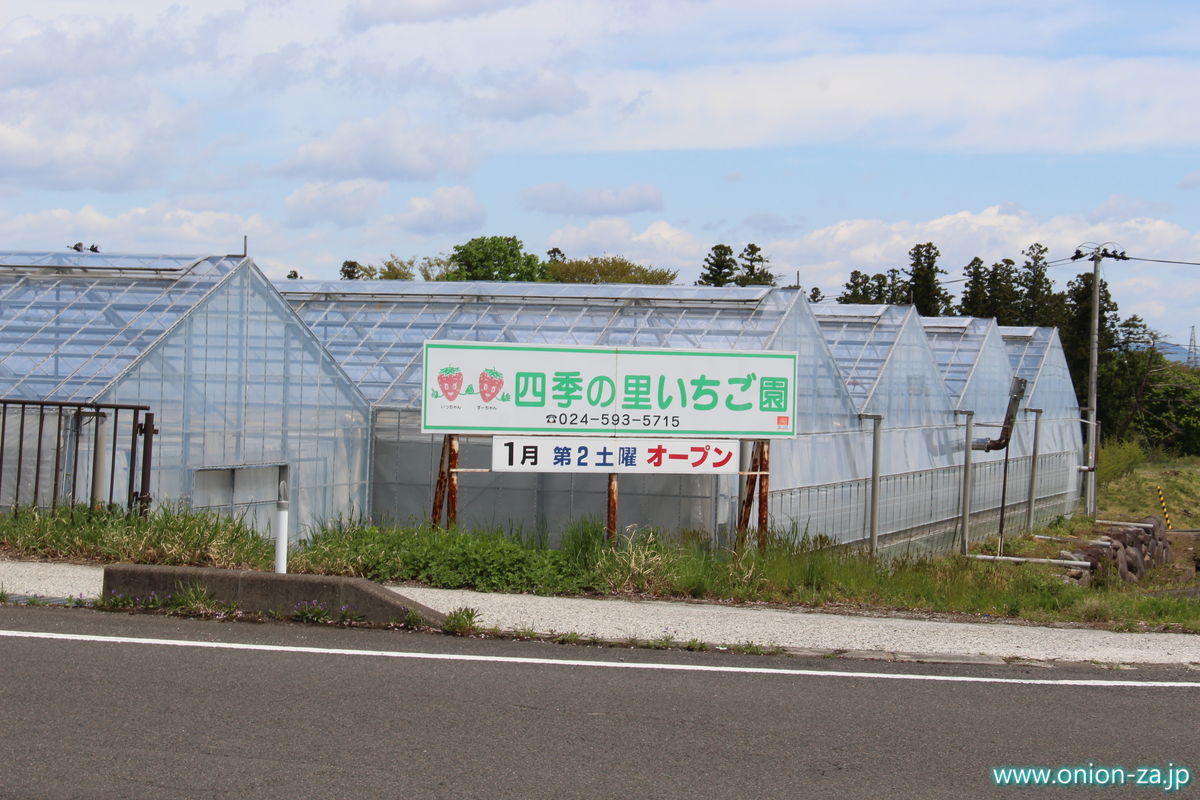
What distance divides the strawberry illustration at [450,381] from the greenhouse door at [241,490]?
4.92 meters

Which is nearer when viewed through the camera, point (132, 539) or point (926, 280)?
point (132, 539)

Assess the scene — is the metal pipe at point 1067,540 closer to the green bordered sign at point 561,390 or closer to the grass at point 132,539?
the green bordered sign at point 561,390

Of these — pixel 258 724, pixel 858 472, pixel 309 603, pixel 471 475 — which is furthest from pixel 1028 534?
pixel 258 724

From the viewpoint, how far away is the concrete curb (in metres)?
9.64

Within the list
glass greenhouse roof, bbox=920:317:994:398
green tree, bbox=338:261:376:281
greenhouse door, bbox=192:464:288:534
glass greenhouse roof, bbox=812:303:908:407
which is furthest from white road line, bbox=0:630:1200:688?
green tree, bbox=338:261:376:281

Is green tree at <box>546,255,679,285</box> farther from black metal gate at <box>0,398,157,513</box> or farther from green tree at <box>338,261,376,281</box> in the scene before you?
black metal gate at <box>0,398,157,513</box>

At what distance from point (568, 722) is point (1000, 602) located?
6.12 m

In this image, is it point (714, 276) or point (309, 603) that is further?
point (714, 276)

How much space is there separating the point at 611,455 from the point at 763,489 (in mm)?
1921

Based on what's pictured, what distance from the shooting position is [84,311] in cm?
1916

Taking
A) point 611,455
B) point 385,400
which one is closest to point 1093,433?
point 385,400

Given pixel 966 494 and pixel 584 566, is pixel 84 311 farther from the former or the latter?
pixel 966 494

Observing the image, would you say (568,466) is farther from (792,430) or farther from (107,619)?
(107,619)

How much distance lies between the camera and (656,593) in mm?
11797
